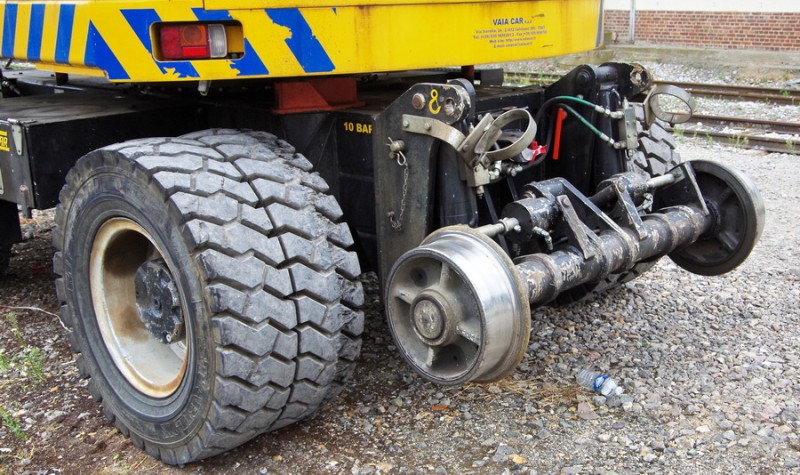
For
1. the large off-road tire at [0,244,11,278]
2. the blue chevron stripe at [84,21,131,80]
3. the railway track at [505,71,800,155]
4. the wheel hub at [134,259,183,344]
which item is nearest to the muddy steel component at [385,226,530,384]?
the wheel hub at [134,259,183,344]

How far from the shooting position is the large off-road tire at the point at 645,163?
15.8 ft

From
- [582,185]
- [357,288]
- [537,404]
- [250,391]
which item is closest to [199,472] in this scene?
[250,391]

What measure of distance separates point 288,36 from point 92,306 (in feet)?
5.34

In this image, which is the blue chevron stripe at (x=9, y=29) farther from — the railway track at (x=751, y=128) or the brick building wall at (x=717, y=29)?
the brick building wall at (x=717, y=29)

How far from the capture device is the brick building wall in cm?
1831

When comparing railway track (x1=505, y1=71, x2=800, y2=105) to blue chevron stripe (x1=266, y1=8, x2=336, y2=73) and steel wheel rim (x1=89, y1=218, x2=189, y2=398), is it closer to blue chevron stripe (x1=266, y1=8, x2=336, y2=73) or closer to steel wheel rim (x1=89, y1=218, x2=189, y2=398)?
steel wheel rim (x1=89, y1=218, x2=189, y2=398)

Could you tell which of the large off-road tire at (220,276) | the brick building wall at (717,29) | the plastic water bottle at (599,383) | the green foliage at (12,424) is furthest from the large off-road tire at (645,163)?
the brick building wall at (717,29)

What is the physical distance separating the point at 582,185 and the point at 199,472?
2.36 metres

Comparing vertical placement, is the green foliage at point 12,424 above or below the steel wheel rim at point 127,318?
below

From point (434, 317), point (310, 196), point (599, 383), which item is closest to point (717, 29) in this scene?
point (599, 383)

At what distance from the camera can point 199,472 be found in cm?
361

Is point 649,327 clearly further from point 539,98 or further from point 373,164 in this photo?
point 373,164

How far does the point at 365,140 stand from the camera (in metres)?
3.76

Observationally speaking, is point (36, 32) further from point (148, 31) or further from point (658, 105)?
point (658, 105)
